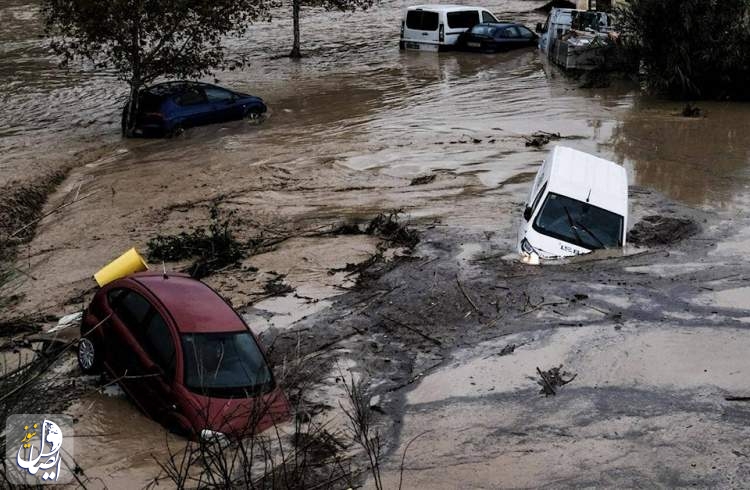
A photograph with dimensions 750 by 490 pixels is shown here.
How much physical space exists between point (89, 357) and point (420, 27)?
26.2 m

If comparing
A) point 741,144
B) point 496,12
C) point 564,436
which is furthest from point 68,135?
point 496,12

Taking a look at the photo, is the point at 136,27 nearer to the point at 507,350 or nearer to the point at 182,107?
the point at 182,107

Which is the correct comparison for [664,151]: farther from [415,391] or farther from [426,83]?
[415,391]

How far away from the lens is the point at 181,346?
31.0ft

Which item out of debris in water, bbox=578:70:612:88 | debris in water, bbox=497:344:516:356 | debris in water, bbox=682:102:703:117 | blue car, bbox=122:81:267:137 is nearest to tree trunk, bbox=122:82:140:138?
→ blue car, bbox=122:81:267:137

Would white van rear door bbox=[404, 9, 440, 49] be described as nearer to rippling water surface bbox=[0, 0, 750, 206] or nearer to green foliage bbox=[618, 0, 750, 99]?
rippling water surface bbox=[0, 0, 750, 206]

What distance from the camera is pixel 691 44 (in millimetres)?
25812

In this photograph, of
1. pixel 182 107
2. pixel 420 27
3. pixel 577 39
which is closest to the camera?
pixel 182 107

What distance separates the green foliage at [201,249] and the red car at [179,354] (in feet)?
12.5

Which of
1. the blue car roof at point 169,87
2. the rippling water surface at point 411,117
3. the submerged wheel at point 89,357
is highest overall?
the blue car roof at point 169,87

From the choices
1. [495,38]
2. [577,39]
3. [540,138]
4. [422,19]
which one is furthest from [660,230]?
[422,19]

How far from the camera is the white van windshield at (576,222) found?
1380cm

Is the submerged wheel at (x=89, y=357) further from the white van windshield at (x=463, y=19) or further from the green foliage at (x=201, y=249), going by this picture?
the white van windshield at (x=463, y=19)

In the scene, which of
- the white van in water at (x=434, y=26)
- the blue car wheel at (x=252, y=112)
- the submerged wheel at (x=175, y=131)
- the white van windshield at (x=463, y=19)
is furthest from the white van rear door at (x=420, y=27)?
the submerged wheel at (x=175, y=131)
